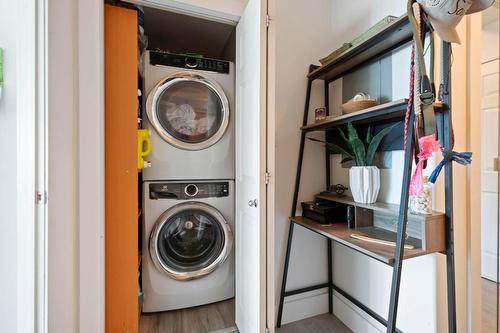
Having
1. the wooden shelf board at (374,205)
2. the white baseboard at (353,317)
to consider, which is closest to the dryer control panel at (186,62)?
the wooden shelf board at (374,205)

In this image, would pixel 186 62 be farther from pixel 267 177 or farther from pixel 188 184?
pixel 267 177

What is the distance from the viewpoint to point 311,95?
69.7 inches

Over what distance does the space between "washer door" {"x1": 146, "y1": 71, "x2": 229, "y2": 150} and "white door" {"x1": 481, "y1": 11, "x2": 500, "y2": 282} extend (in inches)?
86.4

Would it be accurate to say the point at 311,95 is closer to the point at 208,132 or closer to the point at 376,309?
the point at 208,132

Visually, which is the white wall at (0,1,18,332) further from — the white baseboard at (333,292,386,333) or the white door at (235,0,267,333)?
the white baseboard at (333,292,386,333)

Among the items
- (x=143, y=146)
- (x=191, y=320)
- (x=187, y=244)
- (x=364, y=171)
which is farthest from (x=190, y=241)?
(x=364, y=171)

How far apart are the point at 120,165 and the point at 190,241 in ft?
2.58

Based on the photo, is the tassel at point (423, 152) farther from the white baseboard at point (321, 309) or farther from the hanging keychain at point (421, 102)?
the white baseboard at point (321, 309)

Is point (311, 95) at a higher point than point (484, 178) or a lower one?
higher

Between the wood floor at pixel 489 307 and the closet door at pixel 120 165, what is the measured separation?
2153 mm

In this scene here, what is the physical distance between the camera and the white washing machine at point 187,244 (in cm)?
161

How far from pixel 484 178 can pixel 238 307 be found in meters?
2.32

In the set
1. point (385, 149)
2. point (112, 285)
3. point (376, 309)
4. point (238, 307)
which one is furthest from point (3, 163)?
point (376, 309)

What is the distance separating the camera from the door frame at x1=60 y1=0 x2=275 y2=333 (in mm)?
1150
